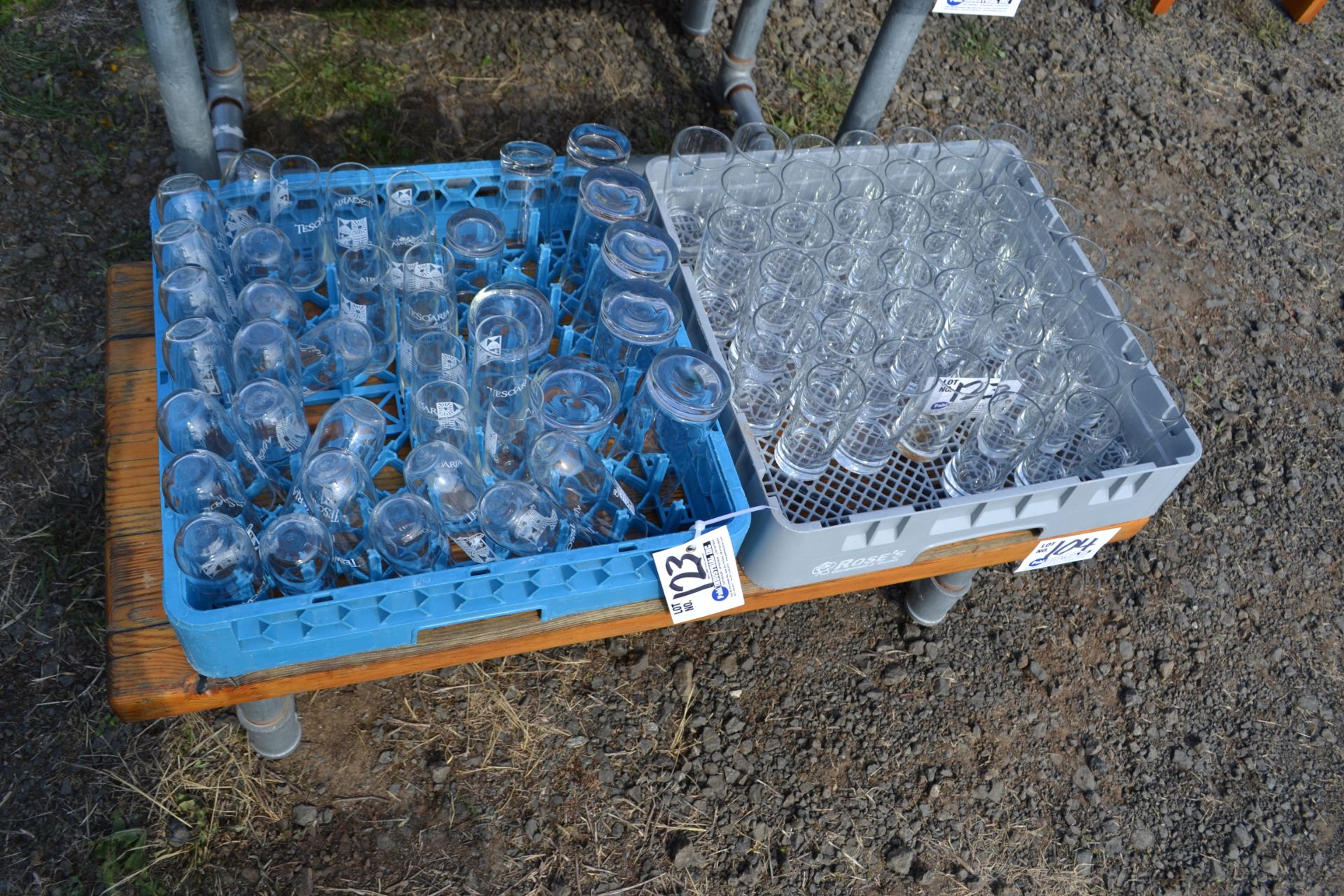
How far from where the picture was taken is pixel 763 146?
249 centimetres

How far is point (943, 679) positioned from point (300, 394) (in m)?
1.72

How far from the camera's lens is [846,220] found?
2223 millimetres

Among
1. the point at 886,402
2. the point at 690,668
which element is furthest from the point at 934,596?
the point at 886,402

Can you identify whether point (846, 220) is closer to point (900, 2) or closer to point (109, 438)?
point (900, 2)

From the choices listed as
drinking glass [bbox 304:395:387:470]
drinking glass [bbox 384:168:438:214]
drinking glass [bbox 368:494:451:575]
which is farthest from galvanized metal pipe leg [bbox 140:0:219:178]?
drinking glass [bbox 368:494:451:575]

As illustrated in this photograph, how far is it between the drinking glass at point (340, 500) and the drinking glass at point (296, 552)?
28 millimetres

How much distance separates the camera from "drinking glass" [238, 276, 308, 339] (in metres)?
1.82

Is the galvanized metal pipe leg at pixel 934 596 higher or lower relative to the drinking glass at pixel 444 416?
lower

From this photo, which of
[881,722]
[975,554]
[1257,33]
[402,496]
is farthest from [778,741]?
[1257,33]

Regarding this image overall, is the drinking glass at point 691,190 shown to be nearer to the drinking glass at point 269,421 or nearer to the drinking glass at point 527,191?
the drinking glass at point 527,191

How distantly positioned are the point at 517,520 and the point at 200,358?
616mm

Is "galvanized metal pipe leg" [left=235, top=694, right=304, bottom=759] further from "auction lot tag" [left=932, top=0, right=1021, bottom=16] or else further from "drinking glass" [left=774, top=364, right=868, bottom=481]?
"auction lot tag" [left=932, top=0, right=1021, bottom=16]

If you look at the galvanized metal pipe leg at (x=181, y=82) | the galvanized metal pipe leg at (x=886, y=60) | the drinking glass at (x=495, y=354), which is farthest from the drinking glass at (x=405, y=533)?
the galvanized metal pipe leg at (x=886, y=60)

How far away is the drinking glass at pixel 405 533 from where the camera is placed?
1598 mm
